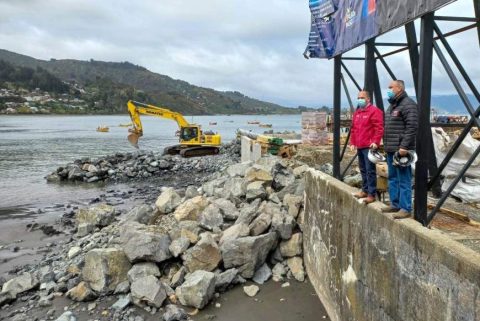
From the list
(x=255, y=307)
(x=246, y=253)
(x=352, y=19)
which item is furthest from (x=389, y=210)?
(x=246, y=253)

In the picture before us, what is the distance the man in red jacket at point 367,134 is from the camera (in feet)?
20.9

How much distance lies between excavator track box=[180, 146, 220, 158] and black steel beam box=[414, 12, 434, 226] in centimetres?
2794

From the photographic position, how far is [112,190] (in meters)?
24.1

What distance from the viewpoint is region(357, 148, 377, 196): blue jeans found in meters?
6.35

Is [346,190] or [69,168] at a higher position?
[346,190]

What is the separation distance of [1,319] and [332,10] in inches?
345

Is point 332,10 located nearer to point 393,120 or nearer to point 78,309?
point 393,120

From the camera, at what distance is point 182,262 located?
366 inches

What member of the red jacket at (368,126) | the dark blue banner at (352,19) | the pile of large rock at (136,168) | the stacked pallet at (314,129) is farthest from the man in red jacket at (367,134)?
the pile of large rock at (136,168)

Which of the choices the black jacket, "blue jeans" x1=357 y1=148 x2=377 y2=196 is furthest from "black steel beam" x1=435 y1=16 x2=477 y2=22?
"blue jeans" x1=357 y1=148 x2=377 y2=196

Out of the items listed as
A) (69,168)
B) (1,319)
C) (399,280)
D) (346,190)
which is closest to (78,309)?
(1,319)

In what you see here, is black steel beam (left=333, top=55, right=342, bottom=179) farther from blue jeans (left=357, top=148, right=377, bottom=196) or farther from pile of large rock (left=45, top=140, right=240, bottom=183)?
pile of large rock (left=45, top=140, right=240, bottom=183)

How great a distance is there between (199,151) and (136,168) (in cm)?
631

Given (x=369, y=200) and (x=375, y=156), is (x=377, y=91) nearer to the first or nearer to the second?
(x=375, y=156)
